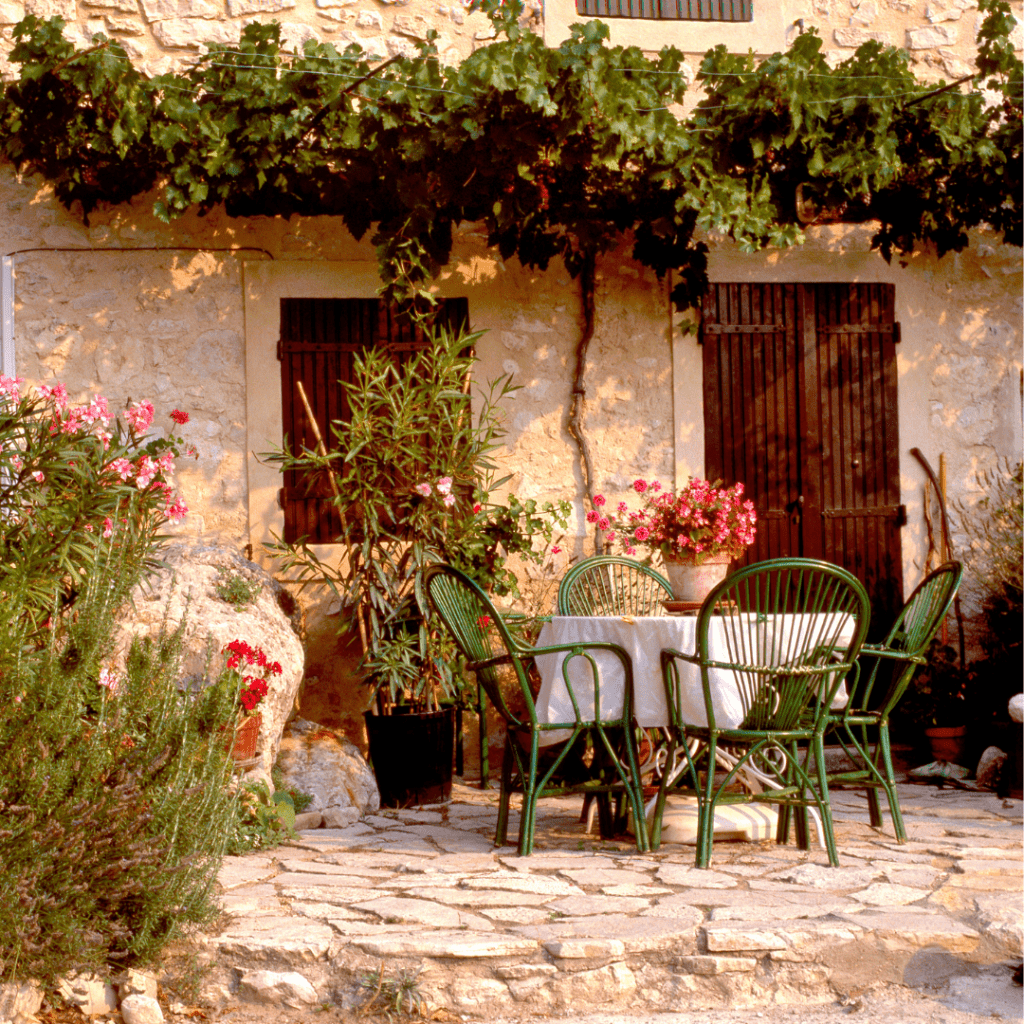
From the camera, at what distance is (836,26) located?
6.38 m

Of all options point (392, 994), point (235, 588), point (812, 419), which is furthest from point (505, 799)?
point (812, 419)

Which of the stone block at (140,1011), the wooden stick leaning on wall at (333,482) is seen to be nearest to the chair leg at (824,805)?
the stone block at (140,1011)

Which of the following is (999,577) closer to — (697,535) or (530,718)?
(697,535)

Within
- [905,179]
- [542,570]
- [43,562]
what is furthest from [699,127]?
[43,562]

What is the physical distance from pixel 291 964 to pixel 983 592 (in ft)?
15.1

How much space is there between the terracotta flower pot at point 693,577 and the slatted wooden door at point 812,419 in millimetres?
1839

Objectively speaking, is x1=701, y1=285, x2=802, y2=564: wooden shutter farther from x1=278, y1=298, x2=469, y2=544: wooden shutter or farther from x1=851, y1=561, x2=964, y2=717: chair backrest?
x1=851, y1=561, x2=964, y2=717: chair backrest

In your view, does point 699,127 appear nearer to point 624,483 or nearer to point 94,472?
point 624,483

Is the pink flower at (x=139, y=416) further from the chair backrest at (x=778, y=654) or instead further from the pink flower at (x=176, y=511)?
the chair backrest at (x=778, y=654)

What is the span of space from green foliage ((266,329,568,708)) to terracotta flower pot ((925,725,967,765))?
222cm

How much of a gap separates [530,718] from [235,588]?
1582 mm

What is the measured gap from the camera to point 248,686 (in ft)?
14.6

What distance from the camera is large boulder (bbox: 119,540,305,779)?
15.5ft

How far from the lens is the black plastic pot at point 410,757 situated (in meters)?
5.16
